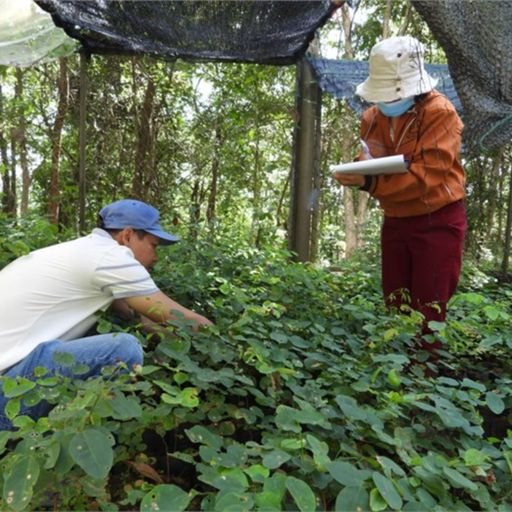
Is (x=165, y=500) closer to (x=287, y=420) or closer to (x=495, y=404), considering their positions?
(x=287, y=420)

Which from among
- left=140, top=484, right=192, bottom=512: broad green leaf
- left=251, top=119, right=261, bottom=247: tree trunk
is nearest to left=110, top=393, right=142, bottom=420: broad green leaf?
left=140, top=484, right=192, bottom=512: broad green leaf

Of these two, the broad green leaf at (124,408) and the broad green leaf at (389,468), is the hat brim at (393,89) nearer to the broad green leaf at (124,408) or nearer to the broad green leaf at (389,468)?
the broad green leaf at (389,468)

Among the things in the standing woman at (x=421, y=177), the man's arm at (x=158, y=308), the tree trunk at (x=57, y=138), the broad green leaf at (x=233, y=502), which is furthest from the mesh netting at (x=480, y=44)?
the tree trunk at (x=57, y=138)

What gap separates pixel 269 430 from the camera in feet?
4.70

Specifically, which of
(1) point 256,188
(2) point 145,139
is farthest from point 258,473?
(1) point 256,188

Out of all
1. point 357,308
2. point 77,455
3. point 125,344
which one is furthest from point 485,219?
point 77,455

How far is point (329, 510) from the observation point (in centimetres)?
114

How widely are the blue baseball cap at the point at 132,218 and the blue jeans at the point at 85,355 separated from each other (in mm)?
535

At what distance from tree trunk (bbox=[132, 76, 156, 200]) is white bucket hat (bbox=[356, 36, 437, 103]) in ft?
13.3

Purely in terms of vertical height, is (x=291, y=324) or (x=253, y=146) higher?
(x=253, y=146)

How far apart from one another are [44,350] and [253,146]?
5.85 metres

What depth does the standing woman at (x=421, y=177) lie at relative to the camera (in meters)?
2.24

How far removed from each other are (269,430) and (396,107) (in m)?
1.65

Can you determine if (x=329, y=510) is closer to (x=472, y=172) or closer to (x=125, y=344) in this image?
(x=125, y=344)
